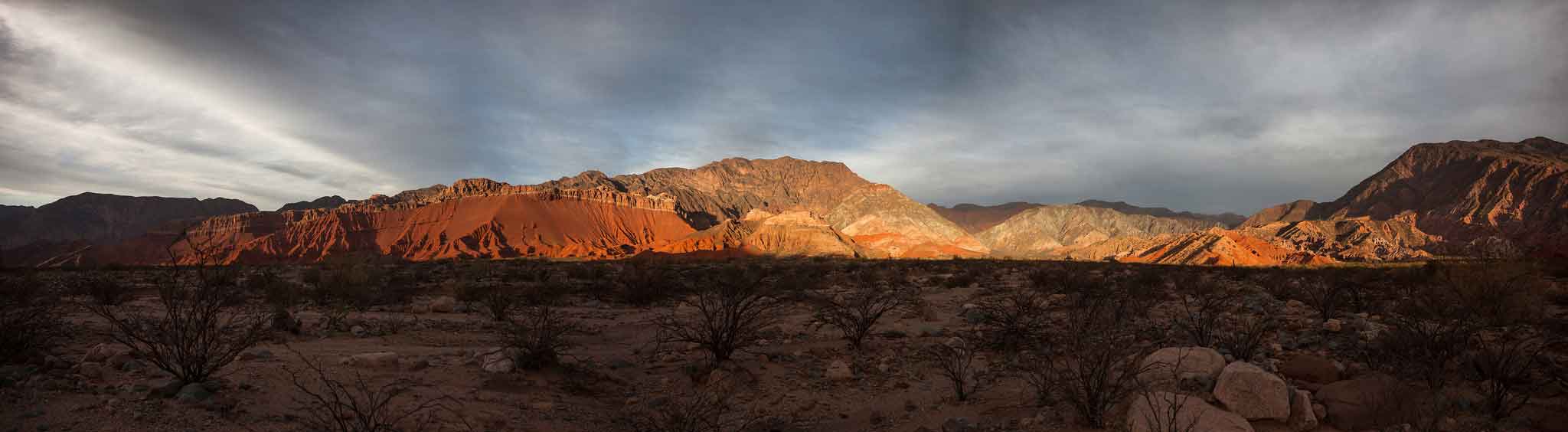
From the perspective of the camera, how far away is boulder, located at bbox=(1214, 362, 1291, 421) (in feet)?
13.4

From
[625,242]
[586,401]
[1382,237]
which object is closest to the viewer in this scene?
[586,401]

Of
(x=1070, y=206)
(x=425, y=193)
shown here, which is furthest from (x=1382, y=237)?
(x=425, y=193)

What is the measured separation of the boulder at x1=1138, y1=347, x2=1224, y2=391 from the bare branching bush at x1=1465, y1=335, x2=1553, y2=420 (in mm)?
1593

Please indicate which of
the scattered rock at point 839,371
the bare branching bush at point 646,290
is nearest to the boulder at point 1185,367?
the scattered rock at point 839,371

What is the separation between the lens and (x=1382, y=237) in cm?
7569

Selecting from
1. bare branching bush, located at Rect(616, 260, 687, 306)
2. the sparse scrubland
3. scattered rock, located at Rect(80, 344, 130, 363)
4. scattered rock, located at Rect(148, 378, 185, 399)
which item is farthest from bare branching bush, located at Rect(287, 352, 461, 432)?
bare branching bush, located at Rect(616, 260, 687, 306)

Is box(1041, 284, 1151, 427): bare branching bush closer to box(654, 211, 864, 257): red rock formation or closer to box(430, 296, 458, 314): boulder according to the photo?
box(430, 296, 458, 314): boulder

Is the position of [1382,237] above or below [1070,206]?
below

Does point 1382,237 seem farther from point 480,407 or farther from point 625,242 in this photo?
point 625,242

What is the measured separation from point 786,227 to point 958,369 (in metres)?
89.1

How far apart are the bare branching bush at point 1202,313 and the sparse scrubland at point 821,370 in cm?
8

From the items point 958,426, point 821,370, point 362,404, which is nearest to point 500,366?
point 362,404

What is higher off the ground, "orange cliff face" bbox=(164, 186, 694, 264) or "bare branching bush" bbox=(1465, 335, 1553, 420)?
"orange cliff face" bbox=(164, 186, 694, 264)

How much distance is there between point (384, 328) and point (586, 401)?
234 inches
